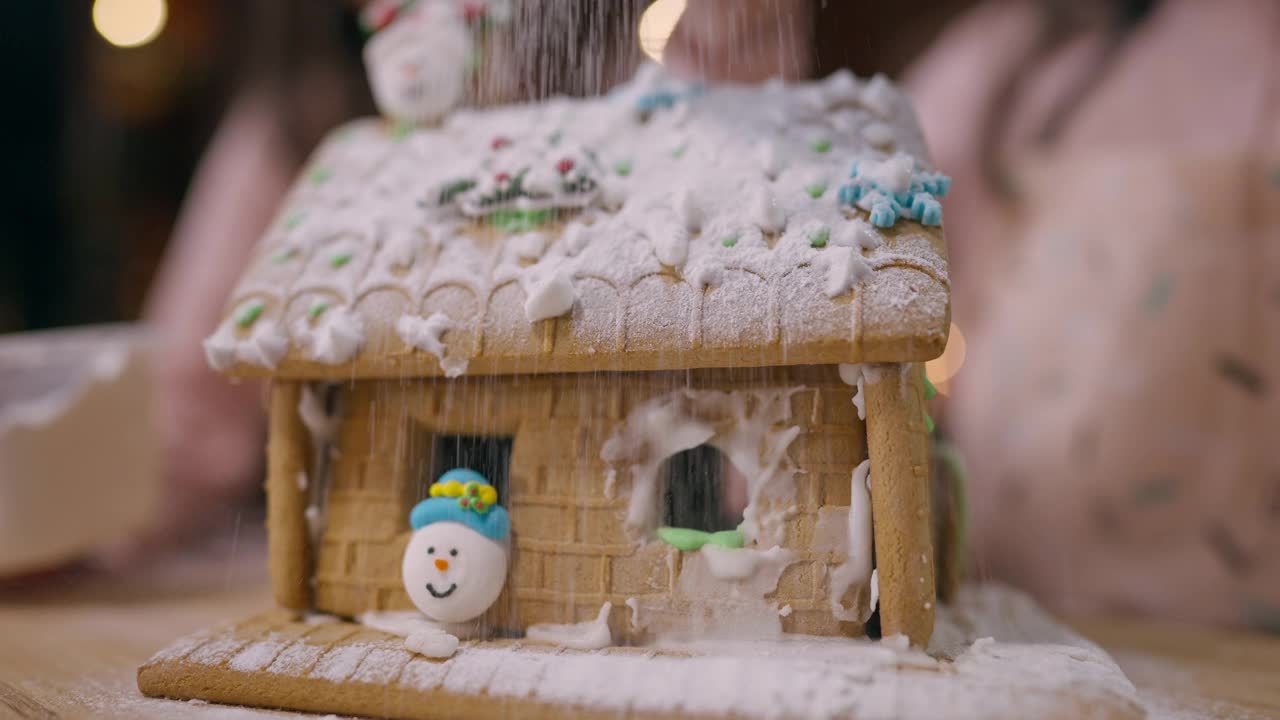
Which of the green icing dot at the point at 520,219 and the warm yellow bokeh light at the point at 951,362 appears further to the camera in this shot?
the warm yellow bokeh light at the point at 951,362

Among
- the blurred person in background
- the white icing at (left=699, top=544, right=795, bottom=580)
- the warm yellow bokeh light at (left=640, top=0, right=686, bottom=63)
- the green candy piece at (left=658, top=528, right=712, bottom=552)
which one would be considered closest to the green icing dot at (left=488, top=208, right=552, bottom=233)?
the green candy piece at (left=658, top=528, right=712, bottom=552)

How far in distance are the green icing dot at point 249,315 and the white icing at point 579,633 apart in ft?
3.54

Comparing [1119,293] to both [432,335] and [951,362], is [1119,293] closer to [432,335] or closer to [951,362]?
[951,362]

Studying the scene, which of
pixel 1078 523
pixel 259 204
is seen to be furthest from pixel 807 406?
pixel 259 204

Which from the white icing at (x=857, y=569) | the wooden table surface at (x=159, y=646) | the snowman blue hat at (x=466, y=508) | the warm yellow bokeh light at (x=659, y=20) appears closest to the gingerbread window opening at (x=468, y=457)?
the snowman blue hat at (x=466, y=508)

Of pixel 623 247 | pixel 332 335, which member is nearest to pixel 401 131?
pixel 332 335

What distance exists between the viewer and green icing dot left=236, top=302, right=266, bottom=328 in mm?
2402

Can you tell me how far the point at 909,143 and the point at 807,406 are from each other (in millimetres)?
840

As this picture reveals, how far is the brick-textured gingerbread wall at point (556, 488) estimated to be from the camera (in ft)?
6.98

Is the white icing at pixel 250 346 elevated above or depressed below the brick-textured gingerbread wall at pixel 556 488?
above

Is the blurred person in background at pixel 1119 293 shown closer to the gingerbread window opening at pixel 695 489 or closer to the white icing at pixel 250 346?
the gingerbread window opening at pixel 695 489

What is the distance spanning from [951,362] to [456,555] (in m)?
2.53

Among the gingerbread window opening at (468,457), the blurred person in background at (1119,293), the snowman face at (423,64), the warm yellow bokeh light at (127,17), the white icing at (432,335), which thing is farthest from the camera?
the warm yellow bokeh light at (127,17)

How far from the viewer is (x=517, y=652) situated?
80.8 inches
